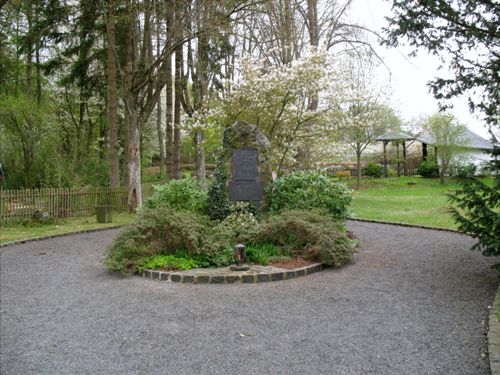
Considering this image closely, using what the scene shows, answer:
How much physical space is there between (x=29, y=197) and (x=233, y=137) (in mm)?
7892

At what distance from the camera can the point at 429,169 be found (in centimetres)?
3456

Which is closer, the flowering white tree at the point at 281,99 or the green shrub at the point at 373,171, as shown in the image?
the flowering white tree at the point at 281,99

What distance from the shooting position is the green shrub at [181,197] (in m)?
11.2

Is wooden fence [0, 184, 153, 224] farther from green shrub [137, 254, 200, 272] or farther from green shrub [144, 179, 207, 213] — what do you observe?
green shrub [137, 254, 200, 272]

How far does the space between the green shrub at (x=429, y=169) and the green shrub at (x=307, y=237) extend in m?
28.1

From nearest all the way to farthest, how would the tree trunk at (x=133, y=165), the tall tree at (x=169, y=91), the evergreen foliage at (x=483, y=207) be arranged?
the evergreen foliage at (x=483, y=207)
the tall tree at (x=169, y=91)
the tree trunk at (x=133, y=165)

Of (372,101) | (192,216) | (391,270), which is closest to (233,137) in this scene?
(192,216)

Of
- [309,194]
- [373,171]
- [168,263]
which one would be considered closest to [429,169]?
[373,171]

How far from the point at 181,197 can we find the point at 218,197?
124cm

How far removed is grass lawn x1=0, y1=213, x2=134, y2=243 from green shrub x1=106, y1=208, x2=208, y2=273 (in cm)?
533

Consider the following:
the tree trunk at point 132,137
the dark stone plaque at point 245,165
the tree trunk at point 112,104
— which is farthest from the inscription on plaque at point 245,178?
the tree trunk at point 112,104

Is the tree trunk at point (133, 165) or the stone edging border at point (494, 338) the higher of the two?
the tree trunk at point (133, 165)

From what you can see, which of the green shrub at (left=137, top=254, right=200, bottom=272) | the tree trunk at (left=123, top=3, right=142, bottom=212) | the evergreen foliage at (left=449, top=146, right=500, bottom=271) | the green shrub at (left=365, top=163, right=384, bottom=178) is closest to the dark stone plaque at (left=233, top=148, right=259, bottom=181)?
the green shrub at (left=137, top=254, right=200, bottom=272)

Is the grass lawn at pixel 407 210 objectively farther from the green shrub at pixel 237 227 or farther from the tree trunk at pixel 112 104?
the tree trunk at pixel 112 104
